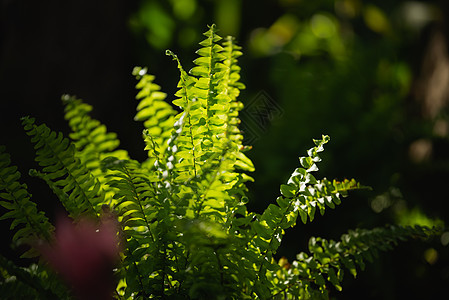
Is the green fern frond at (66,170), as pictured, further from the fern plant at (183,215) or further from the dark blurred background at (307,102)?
the dark blurred background at (307,102)

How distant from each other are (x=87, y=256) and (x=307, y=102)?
1.45 m

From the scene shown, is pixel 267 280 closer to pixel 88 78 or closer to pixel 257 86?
pixel 88 78

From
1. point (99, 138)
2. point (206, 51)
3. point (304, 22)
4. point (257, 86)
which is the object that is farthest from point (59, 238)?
point (304, 22)

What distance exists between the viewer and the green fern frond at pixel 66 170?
0.76m

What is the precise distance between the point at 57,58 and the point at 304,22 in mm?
1826

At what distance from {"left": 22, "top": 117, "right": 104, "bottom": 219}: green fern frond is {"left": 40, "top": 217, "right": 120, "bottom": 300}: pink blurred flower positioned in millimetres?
37

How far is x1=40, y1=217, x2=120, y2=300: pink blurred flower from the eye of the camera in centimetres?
70

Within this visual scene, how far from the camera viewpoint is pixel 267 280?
77cm

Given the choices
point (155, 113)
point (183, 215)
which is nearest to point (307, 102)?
point (155, 113)

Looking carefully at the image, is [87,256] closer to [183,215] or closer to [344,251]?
[183,215]

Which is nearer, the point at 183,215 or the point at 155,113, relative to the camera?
the point at 183,215

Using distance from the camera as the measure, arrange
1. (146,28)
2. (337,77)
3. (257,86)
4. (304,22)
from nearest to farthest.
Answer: (337,77), (146,28), (257,86), (304,22)

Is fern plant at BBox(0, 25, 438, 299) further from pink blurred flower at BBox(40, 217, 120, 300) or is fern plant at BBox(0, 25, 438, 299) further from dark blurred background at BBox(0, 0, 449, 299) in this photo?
dark blurred background at BBox(0, 0, 449, 299)

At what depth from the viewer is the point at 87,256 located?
708 mm
